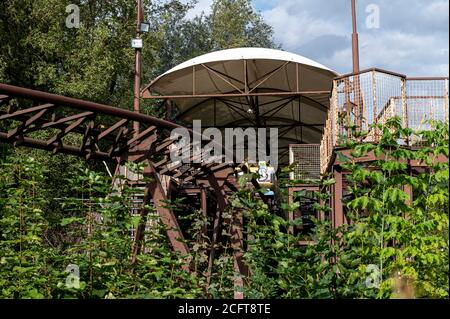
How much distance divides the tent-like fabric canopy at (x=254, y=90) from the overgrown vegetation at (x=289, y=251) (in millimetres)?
13100

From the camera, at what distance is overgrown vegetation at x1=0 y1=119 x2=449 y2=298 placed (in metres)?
5.31

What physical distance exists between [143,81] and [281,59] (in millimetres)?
15624

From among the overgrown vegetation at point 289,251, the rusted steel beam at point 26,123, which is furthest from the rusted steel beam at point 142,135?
the overgrown vegetation at point 289,251

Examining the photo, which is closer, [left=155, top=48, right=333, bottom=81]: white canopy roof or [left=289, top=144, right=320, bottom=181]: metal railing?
[left=289, top=144, right=320, bottom=181]: metal railing

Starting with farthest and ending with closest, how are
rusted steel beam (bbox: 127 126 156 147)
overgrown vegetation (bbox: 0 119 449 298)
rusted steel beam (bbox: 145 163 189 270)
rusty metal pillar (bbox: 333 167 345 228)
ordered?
1. rusty metal pillar (bbox: 333 167 345 228)
2. rusted steel beam (bbox: 127 126 156 147)
3. rusted steel beam (bbox: 145 163 189 270)
4. overgrown vegetation (bbox: 0 119 449 298)

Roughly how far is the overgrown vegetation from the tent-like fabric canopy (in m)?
13.1

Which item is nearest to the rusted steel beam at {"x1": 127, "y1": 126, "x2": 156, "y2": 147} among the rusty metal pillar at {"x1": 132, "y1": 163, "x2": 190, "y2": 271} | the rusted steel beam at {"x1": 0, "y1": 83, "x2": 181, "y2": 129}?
the rusted steel beam at {"x1": 0, "y1": 83, "x2": 181, "y2": 129}

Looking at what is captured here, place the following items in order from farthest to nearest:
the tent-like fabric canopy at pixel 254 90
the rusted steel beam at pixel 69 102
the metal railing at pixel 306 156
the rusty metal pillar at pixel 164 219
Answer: the tent-like fabric canopy at pixel 254 90
the metal railing at pixel 306 156
the rusty metal pillar at pixel 164 219
the rusted steel beam at pixel 69 102

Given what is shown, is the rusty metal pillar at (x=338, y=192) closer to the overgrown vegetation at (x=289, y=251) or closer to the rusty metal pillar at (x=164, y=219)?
the rusty metal pillar at (x=164, y=219)

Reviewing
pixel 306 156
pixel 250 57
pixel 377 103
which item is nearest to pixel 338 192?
pixel 377 103

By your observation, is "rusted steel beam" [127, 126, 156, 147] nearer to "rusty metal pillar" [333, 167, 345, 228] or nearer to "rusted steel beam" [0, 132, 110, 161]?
"rusted steel beam" [0, 132, 110, 161]

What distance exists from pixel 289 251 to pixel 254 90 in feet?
53.8

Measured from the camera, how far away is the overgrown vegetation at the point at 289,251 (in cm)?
531
